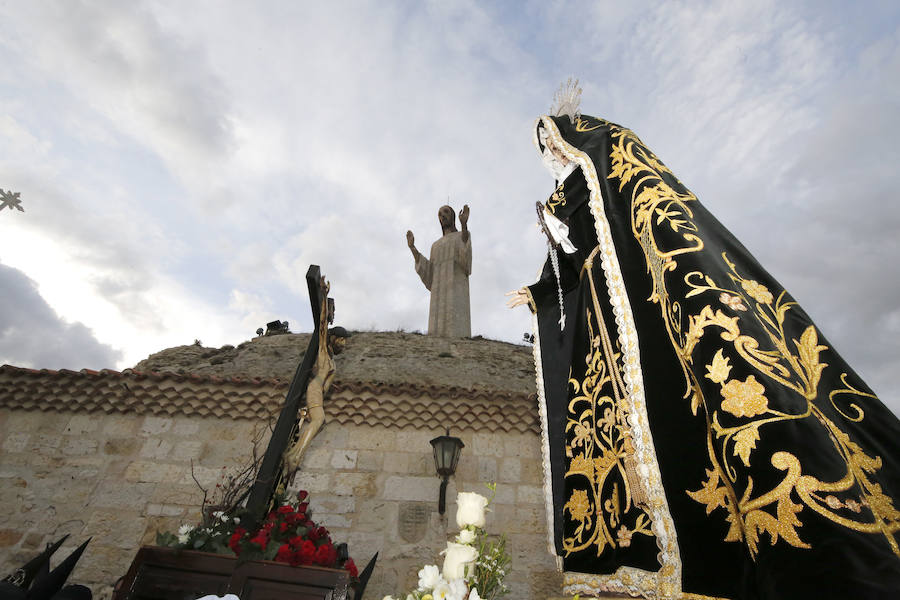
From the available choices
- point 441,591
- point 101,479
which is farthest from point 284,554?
point 101,479

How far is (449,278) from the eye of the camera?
12594mm

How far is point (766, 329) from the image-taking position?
1.77m

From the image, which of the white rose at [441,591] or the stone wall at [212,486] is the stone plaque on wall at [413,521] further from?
the white rose at [441,591]

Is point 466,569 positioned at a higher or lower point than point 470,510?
lower

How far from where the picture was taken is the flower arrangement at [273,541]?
3.76 m

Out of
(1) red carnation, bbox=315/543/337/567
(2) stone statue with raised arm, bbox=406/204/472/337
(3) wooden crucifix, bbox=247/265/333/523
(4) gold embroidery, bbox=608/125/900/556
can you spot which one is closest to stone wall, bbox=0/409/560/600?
(3) wooden crucifix, bbox=247/265/333/523

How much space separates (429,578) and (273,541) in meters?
2.89

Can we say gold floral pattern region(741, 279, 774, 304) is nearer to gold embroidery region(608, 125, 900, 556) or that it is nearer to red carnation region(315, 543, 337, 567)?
gold embroidery region(608, 125, 900, 556)

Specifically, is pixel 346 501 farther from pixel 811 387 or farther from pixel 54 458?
pixel 811 387

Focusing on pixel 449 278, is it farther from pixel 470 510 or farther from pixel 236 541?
pixel 470 510

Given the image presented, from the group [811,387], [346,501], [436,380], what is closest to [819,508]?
[811,387]

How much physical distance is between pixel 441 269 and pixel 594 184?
1004 cm

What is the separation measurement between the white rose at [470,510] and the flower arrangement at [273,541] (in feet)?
8.05

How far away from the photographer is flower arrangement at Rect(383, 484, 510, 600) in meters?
1.60
